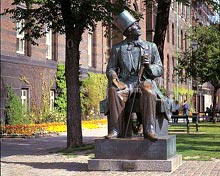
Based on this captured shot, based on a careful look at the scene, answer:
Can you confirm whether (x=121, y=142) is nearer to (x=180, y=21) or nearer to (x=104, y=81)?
(x=104, y=81)

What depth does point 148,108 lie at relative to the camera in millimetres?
10477

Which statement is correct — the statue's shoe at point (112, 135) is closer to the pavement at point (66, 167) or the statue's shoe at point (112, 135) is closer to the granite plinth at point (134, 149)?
the granite plinth at point (134, 149)

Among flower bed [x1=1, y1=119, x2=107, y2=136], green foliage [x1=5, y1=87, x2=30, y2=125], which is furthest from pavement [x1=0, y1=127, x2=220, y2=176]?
green foliage [x1=5, y1=87, x2=30, y2=125]

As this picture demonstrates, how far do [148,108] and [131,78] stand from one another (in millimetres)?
867

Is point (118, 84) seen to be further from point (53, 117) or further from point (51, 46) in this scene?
point (51, 46)

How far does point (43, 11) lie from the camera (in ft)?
54.6

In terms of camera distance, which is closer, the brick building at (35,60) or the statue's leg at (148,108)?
the statue's leg at (148,108)

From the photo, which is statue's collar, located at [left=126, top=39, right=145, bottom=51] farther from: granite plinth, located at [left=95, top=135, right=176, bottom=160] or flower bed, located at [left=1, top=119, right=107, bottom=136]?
flower bed, located at [left=1, top=119, right=107, bottom=136]

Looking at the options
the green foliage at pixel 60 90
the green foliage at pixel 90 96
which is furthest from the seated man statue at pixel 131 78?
the green foliage at pixel 90 96

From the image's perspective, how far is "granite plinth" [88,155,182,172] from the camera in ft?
33.6

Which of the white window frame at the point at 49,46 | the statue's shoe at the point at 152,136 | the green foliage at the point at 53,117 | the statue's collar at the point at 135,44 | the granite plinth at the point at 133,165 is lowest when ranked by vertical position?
the granite plinth at the point at 133,165

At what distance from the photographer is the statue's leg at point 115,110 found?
1059cm

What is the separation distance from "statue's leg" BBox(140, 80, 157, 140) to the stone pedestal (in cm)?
17

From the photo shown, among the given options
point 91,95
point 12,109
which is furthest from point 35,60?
point 91,95
